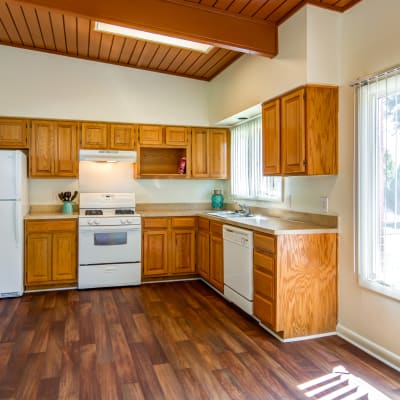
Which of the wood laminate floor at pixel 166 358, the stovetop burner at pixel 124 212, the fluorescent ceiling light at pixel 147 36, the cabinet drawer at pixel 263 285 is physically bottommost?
the wood laminate floor at pixel 166 358

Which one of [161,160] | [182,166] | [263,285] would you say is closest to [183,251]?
[182,166]

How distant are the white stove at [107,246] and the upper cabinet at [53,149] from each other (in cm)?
42

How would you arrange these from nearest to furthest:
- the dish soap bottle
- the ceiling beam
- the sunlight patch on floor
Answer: the sunlight patch on floor < the ceiling beam < the dish soap bottle

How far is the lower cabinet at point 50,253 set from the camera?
4.45m

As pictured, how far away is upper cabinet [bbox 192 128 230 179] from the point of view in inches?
210

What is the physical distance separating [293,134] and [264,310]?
152 cm

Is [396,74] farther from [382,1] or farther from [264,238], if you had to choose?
[264,238]

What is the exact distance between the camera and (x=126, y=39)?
419cm

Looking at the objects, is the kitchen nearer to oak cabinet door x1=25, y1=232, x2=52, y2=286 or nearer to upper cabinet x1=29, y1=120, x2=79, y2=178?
upper cabinet x1=29, y1=120, x2=79, y2=178

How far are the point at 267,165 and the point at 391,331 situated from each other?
178 centimetres

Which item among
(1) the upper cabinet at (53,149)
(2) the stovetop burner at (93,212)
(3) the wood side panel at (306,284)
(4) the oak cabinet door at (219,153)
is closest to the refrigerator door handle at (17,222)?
(1) the upper cabinet at (53,149)

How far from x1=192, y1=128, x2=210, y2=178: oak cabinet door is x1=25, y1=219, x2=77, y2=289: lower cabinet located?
1.78 meters

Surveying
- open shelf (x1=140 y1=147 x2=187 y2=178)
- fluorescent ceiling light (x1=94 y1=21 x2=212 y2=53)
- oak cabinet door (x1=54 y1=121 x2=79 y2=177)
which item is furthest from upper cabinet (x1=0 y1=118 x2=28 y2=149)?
fluorescent ceiling light (x1=94 y1=21 x2=212 y2=53)

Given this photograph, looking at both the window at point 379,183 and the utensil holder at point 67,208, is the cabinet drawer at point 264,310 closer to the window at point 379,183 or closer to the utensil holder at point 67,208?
the window at point 379,183
